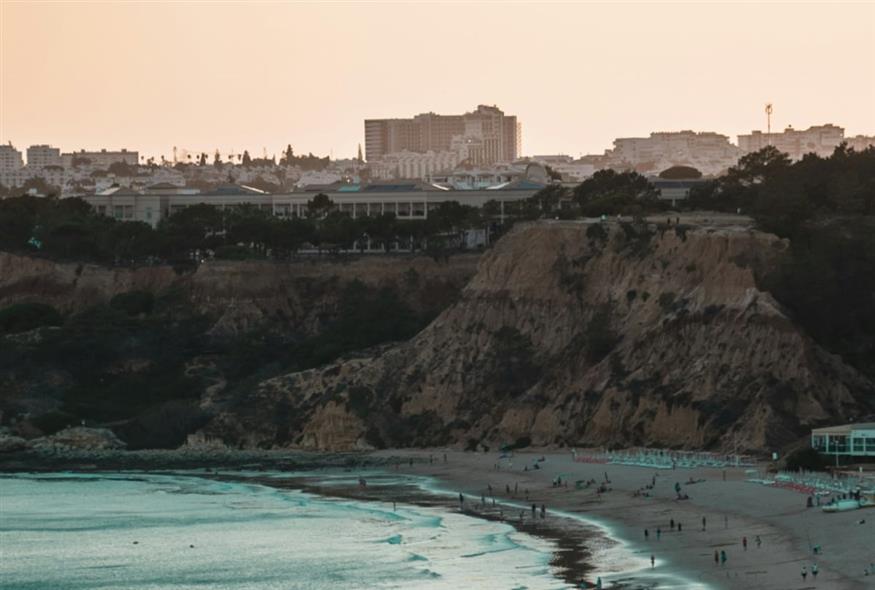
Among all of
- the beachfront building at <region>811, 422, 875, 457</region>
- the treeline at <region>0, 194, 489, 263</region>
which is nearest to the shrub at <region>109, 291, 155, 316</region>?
the treeline at <region>0, 194, 489, 263</region>

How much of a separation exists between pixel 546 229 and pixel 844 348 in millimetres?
19776

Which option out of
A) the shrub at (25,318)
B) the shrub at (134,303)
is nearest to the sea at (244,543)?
the shrub at (25,318)

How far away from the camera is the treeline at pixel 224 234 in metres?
117

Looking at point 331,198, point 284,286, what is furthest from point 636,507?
point 331,198

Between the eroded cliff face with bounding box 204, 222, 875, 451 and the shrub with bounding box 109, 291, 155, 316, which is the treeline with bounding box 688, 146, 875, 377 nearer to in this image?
the eroded cliff face with bounding box 204, 222, 875, 451

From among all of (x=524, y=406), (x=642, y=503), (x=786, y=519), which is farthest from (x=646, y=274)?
(x=786, y=519)

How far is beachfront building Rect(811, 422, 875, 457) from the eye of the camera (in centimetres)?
6844

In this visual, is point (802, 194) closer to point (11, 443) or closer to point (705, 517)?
point (705, 517)

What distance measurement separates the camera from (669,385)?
79.6m

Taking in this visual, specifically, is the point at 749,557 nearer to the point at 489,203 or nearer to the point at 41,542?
the point at 41,542

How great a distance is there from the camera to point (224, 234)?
124 meters

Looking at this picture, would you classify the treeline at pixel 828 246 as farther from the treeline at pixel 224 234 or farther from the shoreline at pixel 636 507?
the treeline at pixel 224 234

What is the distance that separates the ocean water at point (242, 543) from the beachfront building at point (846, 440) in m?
11.9

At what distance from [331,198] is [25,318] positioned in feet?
113
